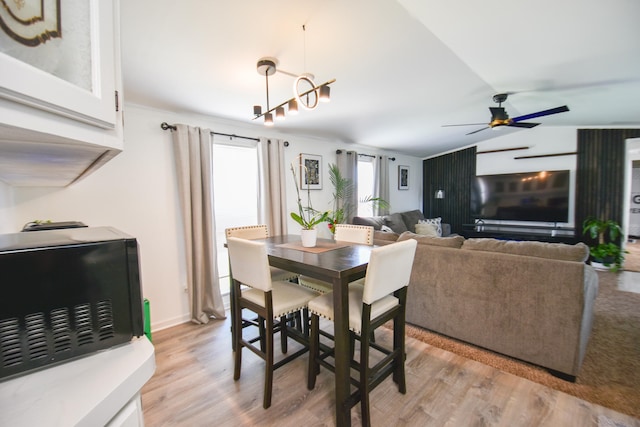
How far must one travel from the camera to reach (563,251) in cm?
185

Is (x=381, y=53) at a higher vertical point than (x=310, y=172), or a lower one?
higher

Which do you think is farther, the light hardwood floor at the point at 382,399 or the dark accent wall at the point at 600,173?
the dark accent wall at the point at 600,173

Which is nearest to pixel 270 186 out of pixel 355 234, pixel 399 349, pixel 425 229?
pixel 355 234

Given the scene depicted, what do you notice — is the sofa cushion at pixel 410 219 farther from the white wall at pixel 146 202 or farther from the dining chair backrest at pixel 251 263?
the dining chair backrest at pixel 251 263

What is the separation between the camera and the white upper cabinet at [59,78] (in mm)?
494

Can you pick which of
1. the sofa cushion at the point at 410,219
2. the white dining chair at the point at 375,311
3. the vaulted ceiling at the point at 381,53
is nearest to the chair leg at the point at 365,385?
the white dining chair at the point at 375,311

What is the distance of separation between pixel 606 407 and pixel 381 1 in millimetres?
2758

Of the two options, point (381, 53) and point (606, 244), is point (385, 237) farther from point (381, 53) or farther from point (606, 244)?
point (606, 244)

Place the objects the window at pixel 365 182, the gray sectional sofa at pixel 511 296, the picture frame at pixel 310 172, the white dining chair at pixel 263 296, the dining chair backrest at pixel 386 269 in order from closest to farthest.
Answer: the dining chair backrest at pixel 386 269, the white dining chair at pixel 263 296, the gray sectional sofa at pixel 511 296, the picture frame at pixel 310 172, the window at pixel 365 182

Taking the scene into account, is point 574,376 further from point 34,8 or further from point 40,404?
point 34,8

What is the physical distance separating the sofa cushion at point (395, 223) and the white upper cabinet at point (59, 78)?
14.9ft

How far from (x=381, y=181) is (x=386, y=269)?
4.09 metres

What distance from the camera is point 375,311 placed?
150cm

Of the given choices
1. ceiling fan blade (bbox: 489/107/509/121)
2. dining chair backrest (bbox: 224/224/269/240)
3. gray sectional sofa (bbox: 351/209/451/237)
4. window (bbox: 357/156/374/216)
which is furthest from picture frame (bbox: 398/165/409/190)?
dining chair backrest (bbox: 224/224/269/240)
